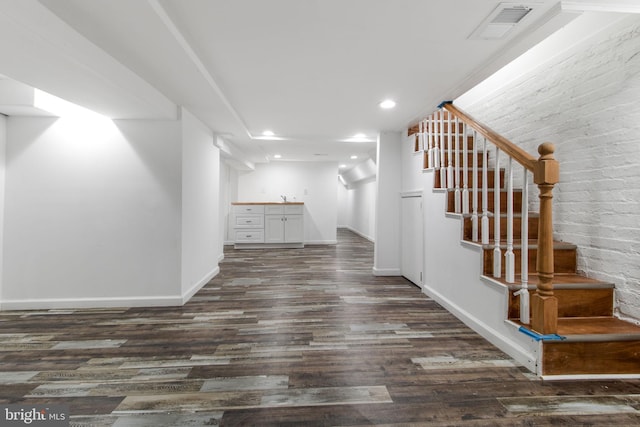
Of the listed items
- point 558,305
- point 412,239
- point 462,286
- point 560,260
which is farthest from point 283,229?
point 558,305

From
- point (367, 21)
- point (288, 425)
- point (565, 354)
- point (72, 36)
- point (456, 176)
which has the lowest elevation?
point (288, 425)

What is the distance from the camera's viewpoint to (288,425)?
1.31m

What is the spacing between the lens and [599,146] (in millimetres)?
1967

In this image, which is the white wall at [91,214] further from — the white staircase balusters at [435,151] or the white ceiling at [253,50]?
the white staircase balusters at [435,151]

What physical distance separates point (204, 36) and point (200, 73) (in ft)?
1.32

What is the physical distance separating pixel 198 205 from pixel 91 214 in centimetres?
101

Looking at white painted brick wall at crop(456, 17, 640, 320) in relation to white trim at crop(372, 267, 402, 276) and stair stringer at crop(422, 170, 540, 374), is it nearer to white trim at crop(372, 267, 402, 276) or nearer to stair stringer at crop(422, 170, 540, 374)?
stair stringer at crop(422, 170, 540, 374)

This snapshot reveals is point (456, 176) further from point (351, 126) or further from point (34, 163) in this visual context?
point (34, 163)

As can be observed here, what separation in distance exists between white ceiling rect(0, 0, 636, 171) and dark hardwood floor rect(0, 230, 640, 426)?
189 cm

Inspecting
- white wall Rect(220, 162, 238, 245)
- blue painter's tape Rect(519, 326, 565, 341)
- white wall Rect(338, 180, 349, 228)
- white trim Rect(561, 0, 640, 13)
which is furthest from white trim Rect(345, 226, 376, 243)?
white trim Rect(561, 0, 640, 13)

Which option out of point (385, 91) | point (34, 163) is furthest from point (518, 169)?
point (34, 163)

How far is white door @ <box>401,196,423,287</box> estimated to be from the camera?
11.5 feet

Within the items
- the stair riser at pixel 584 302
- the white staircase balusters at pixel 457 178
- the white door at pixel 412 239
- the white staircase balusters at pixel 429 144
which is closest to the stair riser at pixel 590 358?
the stair riser at pixel 584 302

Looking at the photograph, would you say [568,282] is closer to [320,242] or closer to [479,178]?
[479,178]
